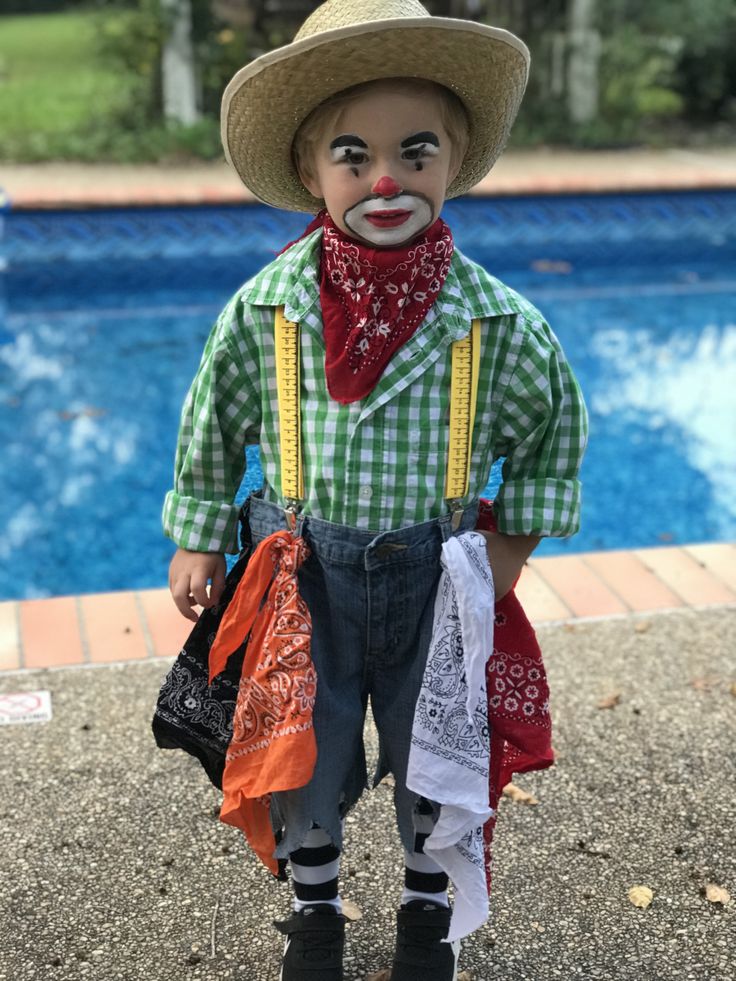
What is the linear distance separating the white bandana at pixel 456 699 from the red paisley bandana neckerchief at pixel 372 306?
29cm

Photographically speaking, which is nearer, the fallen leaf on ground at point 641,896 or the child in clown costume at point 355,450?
the child in clown costume at point 355,450

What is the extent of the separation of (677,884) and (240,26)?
10408mm

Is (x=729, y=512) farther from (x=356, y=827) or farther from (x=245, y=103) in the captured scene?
(x=245, y=103)

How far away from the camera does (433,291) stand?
172 centimetres

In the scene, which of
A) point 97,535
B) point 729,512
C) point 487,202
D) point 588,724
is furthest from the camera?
point 487,202

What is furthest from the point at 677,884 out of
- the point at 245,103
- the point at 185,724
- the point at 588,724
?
the point at 245,103

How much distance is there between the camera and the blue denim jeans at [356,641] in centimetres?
174

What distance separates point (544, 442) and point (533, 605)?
1.46 m

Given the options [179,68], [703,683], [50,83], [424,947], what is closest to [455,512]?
[424,947]

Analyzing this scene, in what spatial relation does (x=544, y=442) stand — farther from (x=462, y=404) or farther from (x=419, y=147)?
(x=419, y=147)

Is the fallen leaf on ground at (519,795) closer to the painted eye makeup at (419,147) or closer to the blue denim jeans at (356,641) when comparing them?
the blue denim jeans at (356,641)

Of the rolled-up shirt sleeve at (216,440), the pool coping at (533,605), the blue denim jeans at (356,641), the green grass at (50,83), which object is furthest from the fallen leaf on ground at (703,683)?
the green grass at (50,83)

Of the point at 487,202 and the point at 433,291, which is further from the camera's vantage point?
the point at 487,202

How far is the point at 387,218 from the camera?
5.51ft
